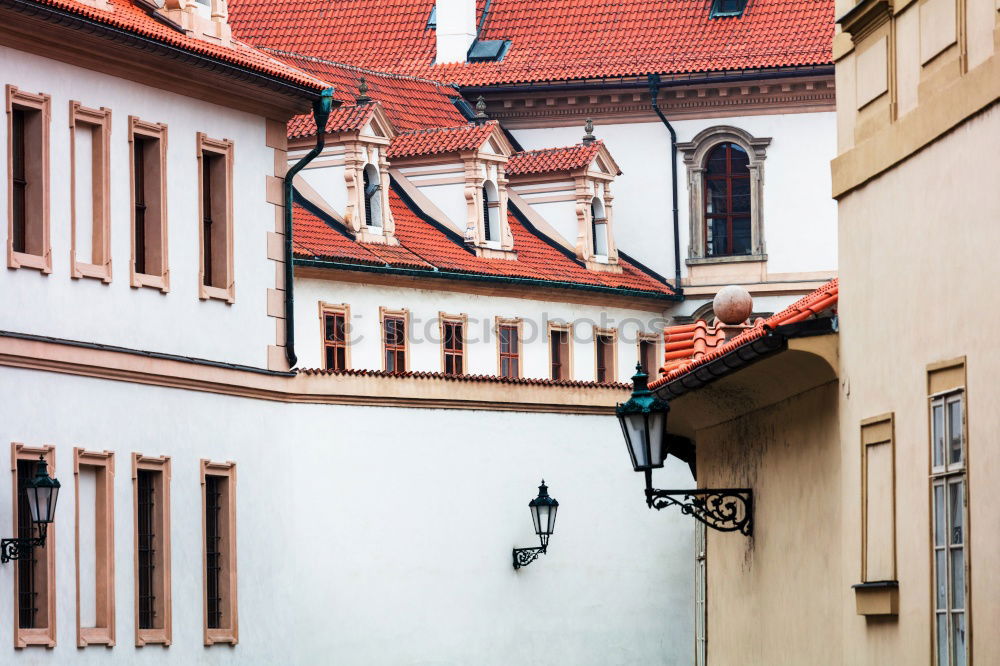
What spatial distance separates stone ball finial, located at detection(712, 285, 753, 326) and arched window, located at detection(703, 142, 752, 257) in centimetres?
2685

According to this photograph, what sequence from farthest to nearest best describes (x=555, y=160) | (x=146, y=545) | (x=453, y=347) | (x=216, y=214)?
(x=555, y=160) → (x=453, y=347) → (x=216, y=214) → (x=146, y=545)

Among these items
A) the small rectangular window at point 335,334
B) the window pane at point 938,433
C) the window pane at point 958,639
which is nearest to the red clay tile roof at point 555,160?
the small rectangular window at point 335,334

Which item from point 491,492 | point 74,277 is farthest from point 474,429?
point 74,277

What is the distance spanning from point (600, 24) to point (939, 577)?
34.4 meters

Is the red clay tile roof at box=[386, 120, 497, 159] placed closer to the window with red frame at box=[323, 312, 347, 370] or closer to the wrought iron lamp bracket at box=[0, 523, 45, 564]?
the window with red frame at box=[323, 312, 347, 370]

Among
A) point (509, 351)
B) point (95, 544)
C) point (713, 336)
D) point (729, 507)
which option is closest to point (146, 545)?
point (95, 544)

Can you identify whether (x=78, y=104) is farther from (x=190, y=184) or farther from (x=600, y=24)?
(x=600, y=24)

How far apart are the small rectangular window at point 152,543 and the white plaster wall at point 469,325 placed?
31.0ft

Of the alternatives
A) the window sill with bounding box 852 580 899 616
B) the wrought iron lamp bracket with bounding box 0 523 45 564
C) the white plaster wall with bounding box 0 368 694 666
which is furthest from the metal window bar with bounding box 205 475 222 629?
the window sill with bounding box 852 580 899 616

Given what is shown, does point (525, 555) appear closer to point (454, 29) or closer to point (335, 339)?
point (335, 339)

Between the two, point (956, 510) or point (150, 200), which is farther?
point (150, 200)

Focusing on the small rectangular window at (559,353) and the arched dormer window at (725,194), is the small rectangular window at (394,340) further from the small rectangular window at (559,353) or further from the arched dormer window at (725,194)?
the arched dormer window at (725,194)

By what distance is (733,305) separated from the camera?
17.0m

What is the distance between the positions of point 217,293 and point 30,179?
3226 mm
